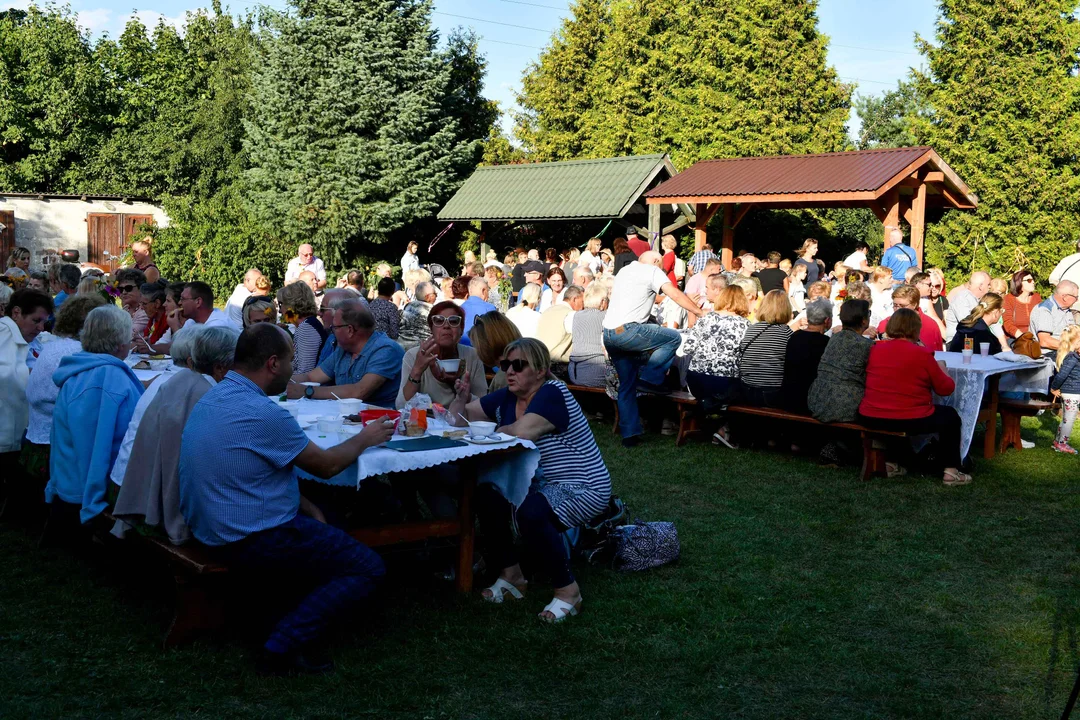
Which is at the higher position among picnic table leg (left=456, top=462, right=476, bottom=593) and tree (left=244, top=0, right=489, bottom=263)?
tree (left=244, top=0, right=489, bottom=263)

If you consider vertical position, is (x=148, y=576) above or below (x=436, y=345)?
below

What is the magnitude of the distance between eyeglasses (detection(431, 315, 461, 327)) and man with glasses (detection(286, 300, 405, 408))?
17.3 inches

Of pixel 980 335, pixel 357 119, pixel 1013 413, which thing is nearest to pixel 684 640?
pixel 1013 413

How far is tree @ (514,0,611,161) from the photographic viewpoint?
3384cm

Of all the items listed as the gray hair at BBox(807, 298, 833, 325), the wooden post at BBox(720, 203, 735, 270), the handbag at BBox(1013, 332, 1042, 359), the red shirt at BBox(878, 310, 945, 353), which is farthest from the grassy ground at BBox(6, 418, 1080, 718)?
the wooden post at BBox(720, 203, 735, 270)

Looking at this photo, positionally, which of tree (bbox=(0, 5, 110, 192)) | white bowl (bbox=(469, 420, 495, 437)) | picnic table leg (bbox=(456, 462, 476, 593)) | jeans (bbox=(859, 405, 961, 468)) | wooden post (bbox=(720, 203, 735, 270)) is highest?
tree (bbox=(0, 5, 110, 192))

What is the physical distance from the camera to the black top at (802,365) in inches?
304

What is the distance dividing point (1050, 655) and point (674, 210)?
57.4ft

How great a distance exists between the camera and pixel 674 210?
69.4 ft

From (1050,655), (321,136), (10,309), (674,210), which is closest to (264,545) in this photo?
(1050,655)

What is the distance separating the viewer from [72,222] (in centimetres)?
2789

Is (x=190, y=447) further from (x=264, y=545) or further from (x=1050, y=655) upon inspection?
(x=1050, y=655)

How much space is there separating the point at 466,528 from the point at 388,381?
1.35 meters

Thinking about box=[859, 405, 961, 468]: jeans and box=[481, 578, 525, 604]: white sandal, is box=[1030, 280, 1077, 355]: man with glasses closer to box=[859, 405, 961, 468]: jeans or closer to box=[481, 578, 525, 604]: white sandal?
box=[859, 405, 961, 468]: jeans
